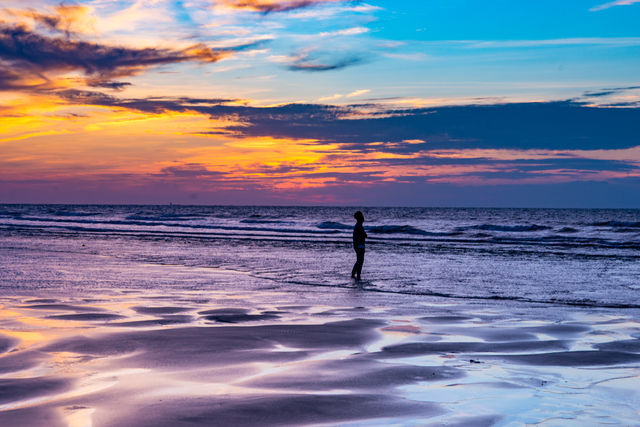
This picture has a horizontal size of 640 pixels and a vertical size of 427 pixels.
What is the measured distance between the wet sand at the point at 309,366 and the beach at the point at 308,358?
21 mm

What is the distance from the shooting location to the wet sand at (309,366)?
14.9 ft

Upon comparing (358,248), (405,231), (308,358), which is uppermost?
(358,248)

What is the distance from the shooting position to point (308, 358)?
635 cm

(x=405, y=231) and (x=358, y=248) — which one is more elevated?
(x=358, y=248)

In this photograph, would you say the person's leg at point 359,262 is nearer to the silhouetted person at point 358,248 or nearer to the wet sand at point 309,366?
the silhouetted person at point 358,248

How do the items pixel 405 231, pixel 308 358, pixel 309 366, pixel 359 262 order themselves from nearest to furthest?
1. pixel 309 366
2. pixel 308 358
3. pixel 359 262
4. pixel 405 231

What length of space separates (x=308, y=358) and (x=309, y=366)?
0.36 meters

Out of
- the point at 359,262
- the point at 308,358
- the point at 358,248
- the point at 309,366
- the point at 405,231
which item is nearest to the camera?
the point at 309,366

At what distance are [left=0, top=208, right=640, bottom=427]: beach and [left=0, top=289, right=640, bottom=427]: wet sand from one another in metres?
0.02

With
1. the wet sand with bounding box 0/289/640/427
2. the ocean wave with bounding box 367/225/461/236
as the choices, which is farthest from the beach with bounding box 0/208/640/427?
the ocean wave with bounding box 367/225/461/236

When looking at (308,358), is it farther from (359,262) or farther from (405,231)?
(405,231)

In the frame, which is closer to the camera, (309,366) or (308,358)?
(309,366)

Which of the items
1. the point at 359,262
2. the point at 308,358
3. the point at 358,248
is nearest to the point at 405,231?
the point at 358,248

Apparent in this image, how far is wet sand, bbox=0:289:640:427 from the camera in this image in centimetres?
453
